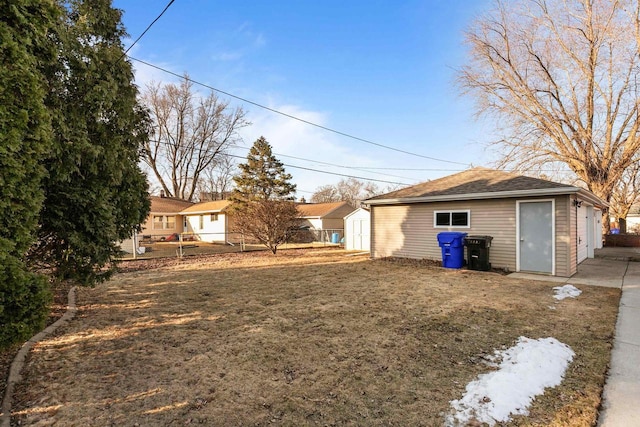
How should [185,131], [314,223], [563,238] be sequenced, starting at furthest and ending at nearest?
[185,131]
[314,223]
[563,238]

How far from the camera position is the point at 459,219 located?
35.9 ft

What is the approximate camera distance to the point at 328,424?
99.3 inches

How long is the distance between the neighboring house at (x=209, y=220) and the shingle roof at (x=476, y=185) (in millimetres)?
13394

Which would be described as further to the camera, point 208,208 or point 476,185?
point 208,208

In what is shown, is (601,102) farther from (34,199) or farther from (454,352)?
(34,199)

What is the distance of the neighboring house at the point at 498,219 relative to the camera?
8834 mm

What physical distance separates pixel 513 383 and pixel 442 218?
8818 mm

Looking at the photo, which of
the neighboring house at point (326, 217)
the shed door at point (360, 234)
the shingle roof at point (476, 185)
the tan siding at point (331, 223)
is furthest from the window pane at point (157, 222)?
the shingle roof at point (476, 185)

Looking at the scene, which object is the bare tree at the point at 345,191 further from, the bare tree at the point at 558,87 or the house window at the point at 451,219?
the house window at the point at 451,219

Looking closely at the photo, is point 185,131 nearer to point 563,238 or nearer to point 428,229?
point 428,229

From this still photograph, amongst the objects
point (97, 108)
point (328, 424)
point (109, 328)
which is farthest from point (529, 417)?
point (97, 108)

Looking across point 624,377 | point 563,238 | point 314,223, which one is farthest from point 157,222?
point 624,377

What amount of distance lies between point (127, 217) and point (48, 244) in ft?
3.47

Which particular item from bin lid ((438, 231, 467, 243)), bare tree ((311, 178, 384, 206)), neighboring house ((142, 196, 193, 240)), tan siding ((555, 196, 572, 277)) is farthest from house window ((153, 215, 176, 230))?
bare tree ((311, 178, 384, 206))
